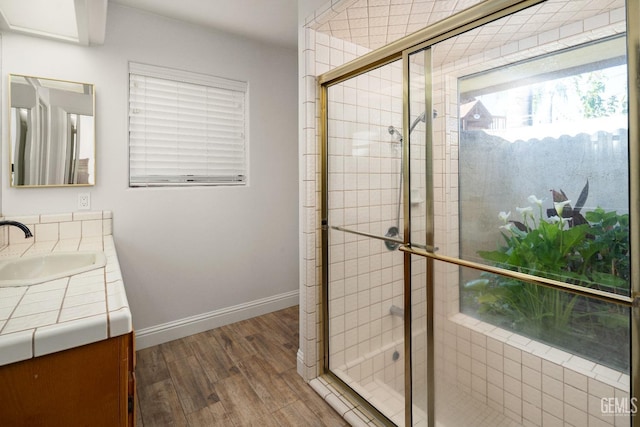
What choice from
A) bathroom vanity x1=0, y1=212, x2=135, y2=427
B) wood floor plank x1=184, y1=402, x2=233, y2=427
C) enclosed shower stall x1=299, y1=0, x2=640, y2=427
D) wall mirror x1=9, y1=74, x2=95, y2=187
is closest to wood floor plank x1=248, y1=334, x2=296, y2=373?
enclosed shower stall x1=299, y1=0, x2=640, y2=427

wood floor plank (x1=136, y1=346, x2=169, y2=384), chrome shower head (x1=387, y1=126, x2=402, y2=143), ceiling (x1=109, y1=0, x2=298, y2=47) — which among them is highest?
ceiling (x1=109, y1=0, x2=298, y2=47)

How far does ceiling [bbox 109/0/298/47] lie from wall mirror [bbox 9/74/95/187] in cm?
73

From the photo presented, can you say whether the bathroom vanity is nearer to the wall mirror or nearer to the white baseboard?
the wall mirror

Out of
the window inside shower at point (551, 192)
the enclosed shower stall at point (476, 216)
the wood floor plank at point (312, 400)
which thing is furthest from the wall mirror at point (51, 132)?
the window inside shower at point (551, 192)

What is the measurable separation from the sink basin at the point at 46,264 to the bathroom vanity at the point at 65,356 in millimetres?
373

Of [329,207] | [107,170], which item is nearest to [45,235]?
[107,170]

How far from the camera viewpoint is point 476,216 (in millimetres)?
1278

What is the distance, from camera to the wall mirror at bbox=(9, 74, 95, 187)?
188 cm

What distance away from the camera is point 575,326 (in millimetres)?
1061

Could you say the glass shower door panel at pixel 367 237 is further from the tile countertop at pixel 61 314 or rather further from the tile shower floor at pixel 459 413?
the tile countertop at pixel 61 314

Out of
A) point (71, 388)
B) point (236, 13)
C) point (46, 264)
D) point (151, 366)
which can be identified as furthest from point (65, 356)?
point (236, 13)

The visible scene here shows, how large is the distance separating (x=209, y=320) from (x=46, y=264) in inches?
51.0

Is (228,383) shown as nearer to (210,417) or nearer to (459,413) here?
(210,417)

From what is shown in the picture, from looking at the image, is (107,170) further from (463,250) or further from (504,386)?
(504,386)
